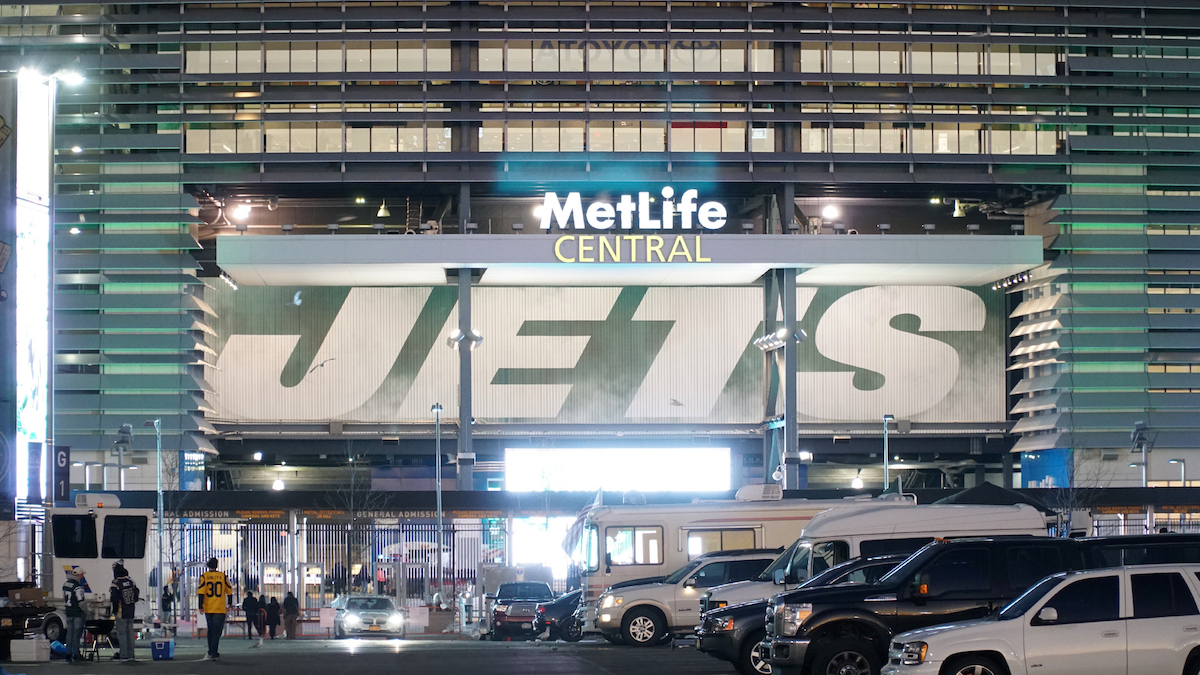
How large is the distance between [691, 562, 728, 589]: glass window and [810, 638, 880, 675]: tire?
9758 mm

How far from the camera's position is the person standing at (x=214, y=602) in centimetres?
2806

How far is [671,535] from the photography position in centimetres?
3212

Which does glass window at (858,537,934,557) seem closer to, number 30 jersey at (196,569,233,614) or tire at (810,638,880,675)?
tire at (810,638,880,675)

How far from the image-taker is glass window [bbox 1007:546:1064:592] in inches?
753

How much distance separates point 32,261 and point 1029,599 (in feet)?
76.8

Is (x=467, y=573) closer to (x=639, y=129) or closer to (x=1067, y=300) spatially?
(x=639, y=129)

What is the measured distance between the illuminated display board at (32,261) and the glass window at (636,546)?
1237 centimetres

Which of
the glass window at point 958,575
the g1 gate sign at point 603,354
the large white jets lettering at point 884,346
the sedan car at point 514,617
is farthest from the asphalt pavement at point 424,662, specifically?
the large white jets lettering at point 884,346

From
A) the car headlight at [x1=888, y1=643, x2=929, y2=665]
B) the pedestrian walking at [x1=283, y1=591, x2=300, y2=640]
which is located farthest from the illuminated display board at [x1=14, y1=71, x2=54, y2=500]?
the car headlight at [x1=888, y1=643, x2=929, y2=665]

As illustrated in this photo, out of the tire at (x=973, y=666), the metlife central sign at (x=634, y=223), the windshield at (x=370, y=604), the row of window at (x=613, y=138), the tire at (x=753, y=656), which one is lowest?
the windshield at (x=370, y=604)

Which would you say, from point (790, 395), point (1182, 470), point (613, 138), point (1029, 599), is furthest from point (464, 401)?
point (1029, 599)

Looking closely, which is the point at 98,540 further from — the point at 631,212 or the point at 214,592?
the point at 631,212

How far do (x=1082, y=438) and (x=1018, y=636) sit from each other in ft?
→ 168

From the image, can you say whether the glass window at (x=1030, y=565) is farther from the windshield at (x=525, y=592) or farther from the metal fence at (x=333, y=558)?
the metal fence at (x=333, y=558)
